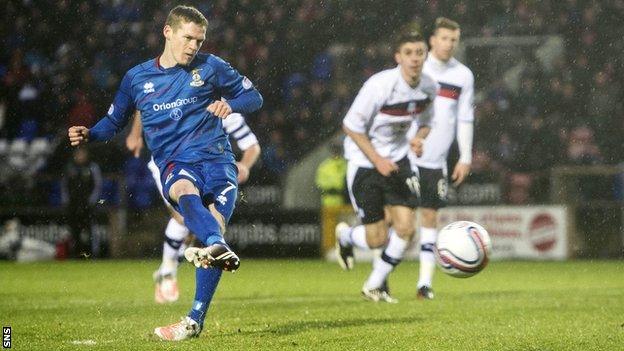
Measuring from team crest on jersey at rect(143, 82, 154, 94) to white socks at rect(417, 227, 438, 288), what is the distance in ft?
11.1

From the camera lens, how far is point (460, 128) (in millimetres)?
9602

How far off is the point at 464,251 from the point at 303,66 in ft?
36.9

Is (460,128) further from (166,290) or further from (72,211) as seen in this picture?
(72,211)

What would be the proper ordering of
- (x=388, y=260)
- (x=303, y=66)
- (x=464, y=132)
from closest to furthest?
(x=388, y=260) → (x=464, y=132) → (x=303, y=66)

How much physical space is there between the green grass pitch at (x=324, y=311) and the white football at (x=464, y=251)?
32cm

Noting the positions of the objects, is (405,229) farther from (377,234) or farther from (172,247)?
(172,247)

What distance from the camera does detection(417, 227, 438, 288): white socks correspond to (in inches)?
362

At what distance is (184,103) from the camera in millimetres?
6508

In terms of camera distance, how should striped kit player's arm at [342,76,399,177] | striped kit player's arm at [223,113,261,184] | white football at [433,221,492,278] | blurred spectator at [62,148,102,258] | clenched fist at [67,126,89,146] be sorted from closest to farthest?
clenched fist at [67,126,89,146]
white football at [433,221,492,278]
striped kit player's arm at [223,113,261,184]
striped kit player's arm at [342,76,399,177]
blurred spectator at [62,148,102,258]

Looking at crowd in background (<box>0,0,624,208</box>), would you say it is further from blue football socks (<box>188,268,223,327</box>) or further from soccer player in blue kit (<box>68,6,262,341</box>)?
blue football socks (<box>188,268,223,327</box>)

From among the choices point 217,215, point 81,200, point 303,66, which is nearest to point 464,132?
point 217,215

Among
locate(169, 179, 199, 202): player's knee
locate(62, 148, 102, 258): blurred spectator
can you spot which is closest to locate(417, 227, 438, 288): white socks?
locate(169, 179, 199, 202): player's knee

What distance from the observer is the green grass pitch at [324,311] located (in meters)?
6.05

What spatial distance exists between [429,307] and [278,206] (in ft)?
26.1
